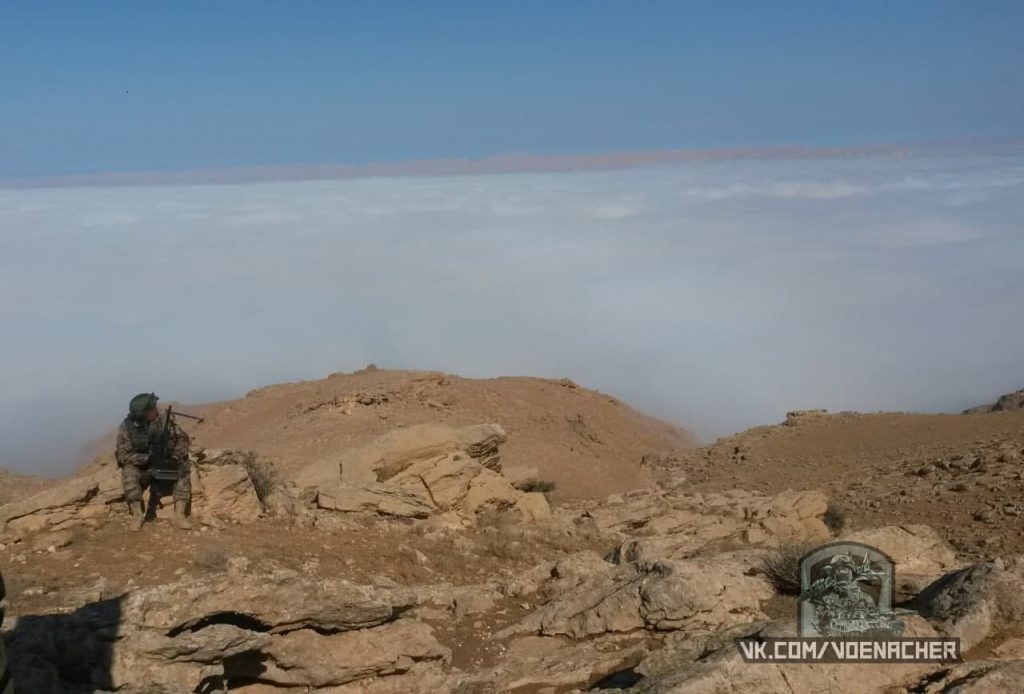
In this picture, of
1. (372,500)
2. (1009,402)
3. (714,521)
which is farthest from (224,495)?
(1009,402)

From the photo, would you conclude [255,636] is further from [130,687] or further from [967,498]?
[967,498]

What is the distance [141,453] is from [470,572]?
4.39 meters

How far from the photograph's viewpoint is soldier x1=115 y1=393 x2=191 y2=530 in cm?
1065

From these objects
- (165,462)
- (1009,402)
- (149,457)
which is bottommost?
(1009,402)

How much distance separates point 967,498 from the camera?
1608 centimetres

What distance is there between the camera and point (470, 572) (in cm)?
1155

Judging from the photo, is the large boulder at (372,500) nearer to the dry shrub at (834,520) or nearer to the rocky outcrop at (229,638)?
the rocky outcrop at (229,638)

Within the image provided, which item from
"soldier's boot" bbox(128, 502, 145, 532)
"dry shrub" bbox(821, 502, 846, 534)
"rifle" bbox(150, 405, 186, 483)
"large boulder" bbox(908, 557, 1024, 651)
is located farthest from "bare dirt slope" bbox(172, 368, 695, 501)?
"large boulder" bbox(908, 557, 1024, 651)

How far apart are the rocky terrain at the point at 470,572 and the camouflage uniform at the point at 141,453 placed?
484 millimetres

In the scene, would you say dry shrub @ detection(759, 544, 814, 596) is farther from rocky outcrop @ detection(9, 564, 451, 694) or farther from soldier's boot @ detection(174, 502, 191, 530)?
soldier's boot @ detection(174, 502, 191, 530)

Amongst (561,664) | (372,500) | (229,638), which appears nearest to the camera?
(229,638)

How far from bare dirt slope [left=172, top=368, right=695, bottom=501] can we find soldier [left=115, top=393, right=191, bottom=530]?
589cm

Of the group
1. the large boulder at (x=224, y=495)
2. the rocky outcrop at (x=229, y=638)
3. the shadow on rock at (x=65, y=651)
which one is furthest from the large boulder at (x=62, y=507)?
Answer: the shadow on rock at (x=65, y=651)

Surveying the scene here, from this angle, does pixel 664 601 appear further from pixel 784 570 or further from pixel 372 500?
pixel 372 500
